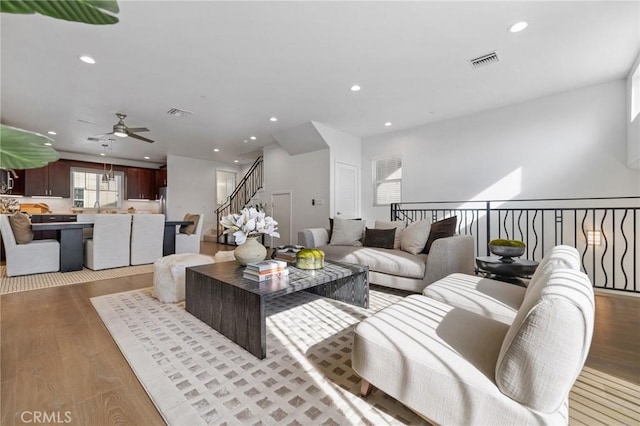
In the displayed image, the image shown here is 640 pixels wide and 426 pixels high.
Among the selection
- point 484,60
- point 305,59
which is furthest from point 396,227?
point 305,59

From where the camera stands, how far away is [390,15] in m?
2.46

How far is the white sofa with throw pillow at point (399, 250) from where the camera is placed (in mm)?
3010

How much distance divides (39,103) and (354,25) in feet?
16.1

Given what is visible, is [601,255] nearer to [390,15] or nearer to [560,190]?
[560,190]

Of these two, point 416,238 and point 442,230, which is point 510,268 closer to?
point 442,230

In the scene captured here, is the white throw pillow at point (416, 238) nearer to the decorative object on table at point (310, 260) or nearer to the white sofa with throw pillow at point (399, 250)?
the white sofa with throw pillow at point (399, 250)

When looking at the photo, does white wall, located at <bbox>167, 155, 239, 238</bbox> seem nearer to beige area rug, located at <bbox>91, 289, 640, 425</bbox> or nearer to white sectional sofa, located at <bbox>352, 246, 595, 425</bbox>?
beige area rug, located at <bbox>91, 289, 640, 425</bbox>

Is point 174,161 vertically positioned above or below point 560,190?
above

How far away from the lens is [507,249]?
2.59 meters

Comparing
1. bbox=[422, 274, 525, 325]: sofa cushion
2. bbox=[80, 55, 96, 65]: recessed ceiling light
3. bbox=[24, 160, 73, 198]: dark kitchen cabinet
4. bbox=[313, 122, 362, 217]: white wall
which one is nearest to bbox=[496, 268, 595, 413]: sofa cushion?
bbox=[422, 274, 525, 325]: sofa cushion

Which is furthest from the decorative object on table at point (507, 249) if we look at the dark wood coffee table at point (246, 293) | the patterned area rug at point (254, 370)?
the patterned area rug at point (254, 370)

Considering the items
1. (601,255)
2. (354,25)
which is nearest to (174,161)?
(354,25)

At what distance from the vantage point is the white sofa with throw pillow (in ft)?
9.87

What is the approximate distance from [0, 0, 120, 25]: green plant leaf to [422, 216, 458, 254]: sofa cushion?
11.3 feet
